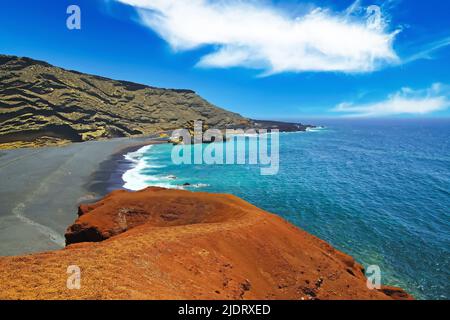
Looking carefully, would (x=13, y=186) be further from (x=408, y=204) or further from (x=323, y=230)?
(x=408, y=204)

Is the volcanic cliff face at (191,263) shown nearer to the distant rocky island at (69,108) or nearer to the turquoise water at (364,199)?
the turquoise water at (364,199)

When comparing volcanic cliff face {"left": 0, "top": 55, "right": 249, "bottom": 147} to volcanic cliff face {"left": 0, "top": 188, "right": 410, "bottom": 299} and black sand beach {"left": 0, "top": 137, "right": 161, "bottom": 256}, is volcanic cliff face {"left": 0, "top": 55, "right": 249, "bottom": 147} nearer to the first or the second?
black sand beach {"left": 0, "top": 137, "right": 161, "bottom": 256}

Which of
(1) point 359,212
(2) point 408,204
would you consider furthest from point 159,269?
(2) point 408,204

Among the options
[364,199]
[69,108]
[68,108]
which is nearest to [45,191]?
[364,199]

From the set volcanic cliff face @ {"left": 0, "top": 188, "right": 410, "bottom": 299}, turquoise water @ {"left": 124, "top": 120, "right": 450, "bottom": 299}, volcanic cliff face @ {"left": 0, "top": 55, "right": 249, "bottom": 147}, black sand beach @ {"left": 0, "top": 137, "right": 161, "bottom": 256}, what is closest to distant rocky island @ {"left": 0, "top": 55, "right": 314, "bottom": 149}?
volcanic cliff face @ {"left": 0, "top": 55, "right": 249, "bottom": 147}

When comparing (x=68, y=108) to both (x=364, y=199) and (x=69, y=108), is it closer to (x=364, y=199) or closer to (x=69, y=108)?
(x=69, y=108)
